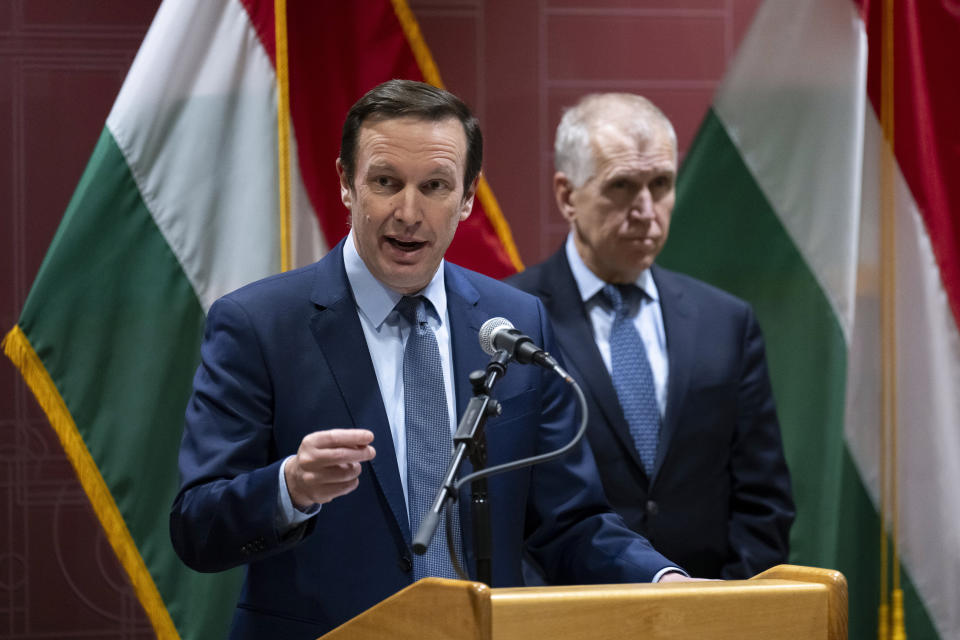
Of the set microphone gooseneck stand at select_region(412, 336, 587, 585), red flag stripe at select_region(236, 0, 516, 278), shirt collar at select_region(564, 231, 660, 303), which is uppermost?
red flag stripe at select_region(236, 0, 516, 278)

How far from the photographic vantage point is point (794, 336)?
3207 millimetres

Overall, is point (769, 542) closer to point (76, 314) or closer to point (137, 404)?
point (137, 404)

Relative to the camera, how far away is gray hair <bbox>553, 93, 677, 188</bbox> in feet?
9.00

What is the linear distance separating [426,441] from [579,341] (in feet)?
2.99

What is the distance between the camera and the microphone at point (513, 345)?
141cm

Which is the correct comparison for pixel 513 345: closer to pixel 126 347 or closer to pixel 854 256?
pixel 126 347

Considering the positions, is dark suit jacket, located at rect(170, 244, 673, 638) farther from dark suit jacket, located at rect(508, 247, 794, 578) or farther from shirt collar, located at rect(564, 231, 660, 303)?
shirt collar, located at rect(564, 231, 660, 303)

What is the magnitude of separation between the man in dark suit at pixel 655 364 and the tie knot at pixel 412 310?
770 millimetres

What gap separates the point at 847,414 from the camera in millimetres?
3068

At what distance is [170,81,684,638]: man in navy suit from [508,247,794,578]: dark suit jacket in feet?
2.02

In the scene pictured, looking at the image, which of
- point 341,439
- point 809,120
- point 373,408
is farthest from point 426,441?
point 809,120

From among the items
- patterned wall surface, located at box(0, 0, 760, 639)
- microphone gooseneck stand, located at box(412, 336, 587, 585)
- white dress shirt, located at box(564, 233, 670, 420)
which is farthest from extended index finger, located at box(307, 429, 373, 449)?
patterned wall surface, located at box(0, 0, 760, 639)

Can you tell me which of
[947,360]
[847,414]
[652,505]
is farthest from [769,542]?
[947,360]

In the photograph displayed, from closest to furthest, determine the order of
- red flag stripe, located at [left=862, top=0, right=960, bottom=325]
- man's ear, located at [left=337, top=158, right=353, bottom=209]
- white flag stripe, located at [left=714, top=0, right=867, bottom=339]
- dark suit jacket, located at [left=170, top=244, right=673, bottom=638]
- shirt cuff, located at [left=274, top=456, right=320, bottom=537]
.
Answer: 1. shirt cuff, located at [left=274, top=456, right=320, bottom=537]
2. dark suit jacket, located at [left=170, top=244, right=673, bottom=638]
3. man's ear, located at [left=337, top=158, right=353, bottom=209]
4. red flag stripe, located at [left=862, top=0, right=960, bottom=325]
5. white flag stripe, located at [left=714, top=0, right=867, bottom=339]
